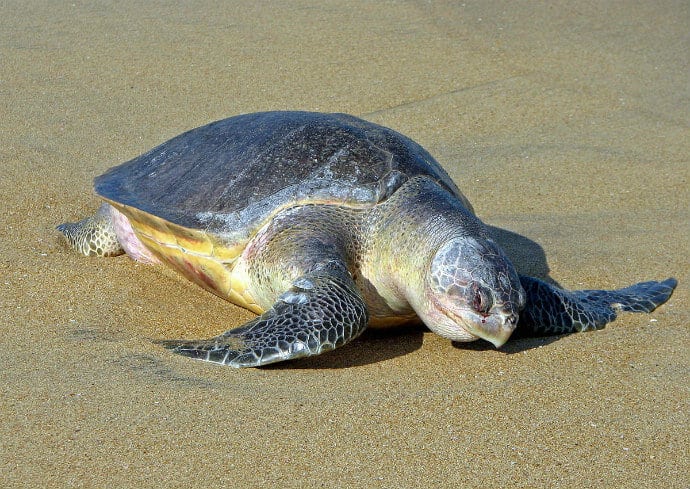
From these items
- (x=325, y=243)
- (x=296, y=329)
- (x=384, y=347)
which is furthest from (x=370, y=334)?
(x=296, y=329)

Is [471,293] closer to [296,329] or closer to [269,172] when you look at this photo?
[296,329]

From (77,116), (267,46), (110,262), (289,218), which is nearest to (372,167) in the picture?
(289,218)

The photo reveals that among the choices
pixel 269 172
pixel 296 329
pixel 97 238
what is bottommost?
pixel 97 238

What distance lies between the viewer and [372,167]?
4293 mm

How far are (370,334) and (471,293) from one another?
0.74 meters

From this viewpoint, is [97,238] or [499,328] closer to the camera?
[499,328]

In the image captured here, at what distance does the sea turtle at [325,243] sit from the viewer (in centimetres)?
366

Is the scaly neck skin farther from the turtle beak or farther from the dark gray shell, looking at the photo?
the turtle beak

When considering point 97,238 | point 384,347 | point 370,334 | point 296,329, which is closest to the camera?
point 296,329

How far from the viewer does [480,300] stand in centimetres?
362

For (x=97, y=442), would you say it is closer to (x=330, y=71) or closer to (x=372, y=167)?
(x=372, y=167)

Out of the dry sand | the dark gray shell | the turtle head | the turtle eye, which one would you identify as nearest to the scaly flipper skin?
the dry sand

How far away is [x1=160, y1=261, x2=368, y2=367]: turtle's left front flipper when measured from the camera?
11.6 feet

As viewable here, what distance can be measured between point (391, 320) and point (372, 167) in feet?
2.51
